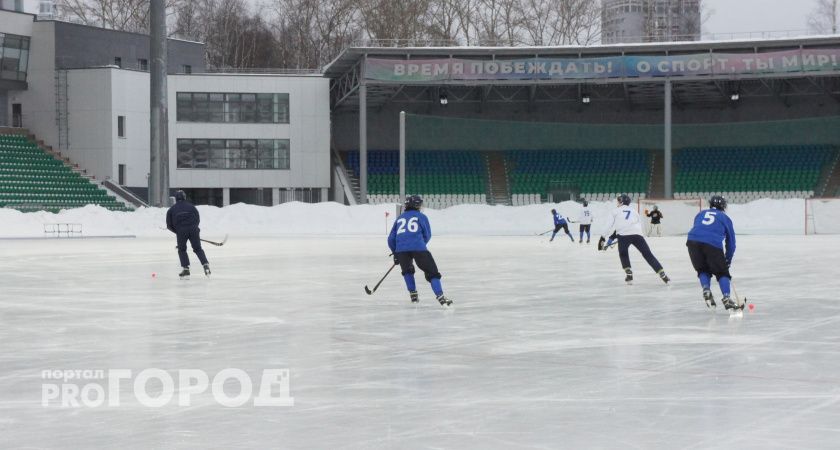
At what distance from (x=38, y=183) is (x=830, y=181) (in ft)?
129

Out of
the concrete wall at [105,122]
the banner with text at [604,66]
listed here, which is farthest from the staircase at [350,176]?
the concrete wall at [105,122]

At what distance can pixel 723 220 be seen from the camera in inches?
478

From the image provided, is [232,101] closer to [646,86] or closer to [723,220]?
[646,86]

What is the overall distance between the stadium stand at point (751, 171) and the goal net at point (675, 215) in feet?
42.8

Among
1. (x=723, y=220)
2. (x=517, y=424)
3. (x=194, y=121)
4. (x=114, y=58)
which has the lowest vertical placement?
(x=517, y=424)

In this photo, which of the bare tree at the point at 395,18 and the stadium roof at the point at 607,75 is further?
the bare tree at the point at 395,18

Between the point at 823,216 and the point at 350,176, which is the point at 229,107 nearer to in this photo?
the point at 350,176

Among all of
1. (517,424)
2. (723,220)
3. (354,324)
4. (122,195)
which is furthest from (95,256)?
(122,195)

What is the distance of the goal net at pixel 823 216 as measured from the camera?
1596 inches

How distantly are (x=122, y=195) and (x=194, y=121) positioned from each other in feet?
20.0

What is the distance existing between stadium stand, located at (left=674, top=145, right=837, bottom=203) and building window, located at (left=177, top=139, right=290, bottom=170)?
21.1m

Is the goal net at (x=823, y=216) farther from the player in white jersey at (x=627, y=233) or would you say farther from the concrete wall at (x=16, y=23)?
the concrete wall at (x=16, y=23)

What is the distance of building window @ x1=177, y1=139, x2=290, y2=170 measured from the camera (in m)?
54.5

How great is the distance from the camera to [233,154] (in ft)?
180
